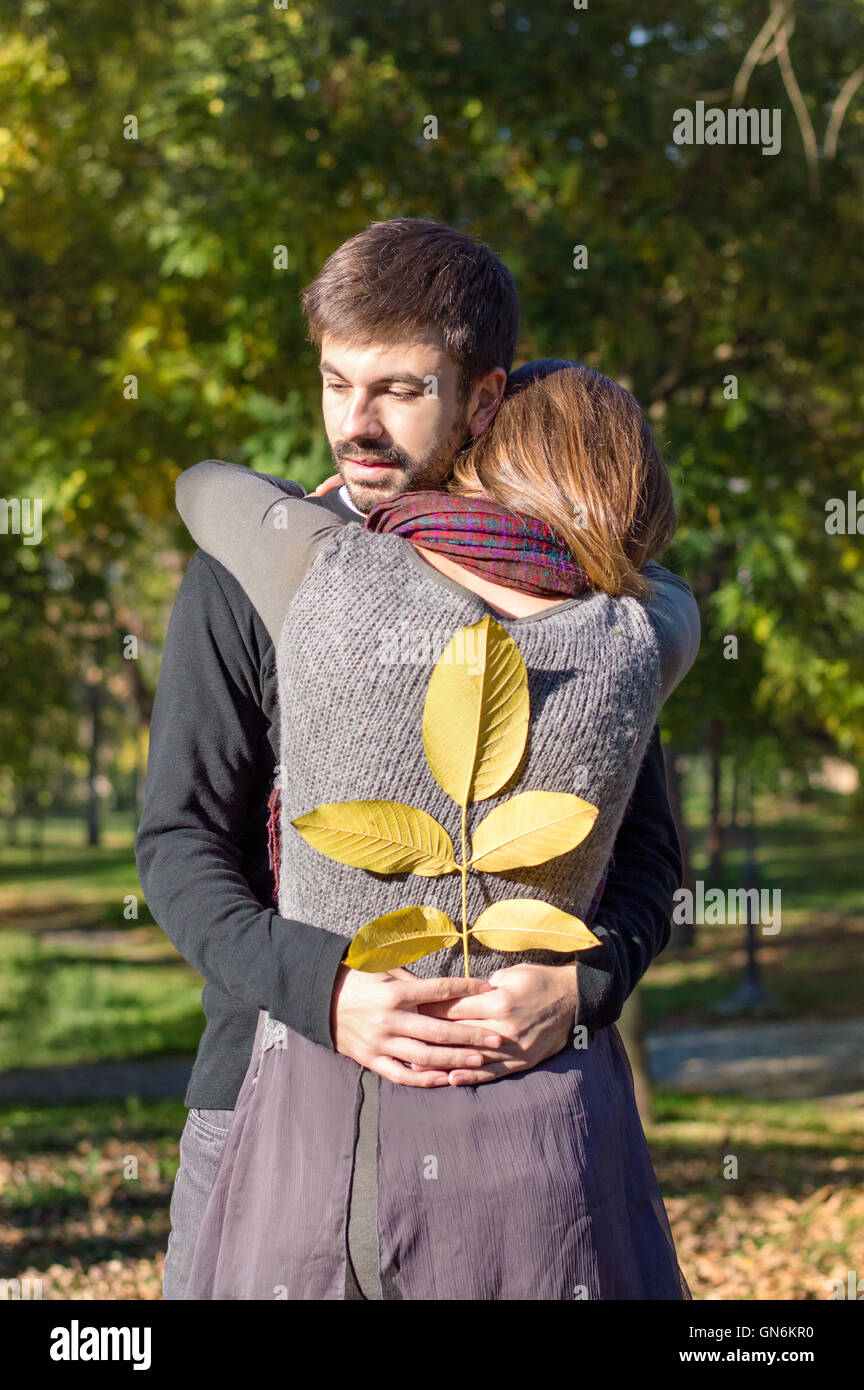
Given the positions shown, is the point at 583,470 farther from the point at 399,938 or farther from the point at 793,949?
the point at 793,949

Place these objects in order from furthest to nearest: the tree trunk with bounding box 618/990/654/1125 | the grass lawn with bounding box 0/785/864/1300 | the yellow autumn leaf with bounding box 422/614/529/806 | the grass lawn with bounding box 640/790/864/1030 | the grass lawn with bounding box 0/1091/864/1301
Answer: the grass lawn with bounding box 640/790/864/1030 → the tree trunk with bounding box 618/990/654/1125 → the grass lawn with bounding box 0/785/864/1300 → the grass lawn with bounding box 0/1091/864/1301 → the yellow autumn leaf with bounding box 422/614/529/806

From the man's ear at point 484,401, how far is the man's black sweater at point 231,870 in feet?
0.62

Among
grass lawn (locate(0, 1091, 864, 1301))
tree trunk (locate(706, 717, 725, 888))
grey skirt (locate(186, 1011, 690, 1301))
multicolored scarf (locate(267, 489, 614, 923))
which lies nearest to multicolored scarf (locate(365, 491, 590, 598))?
multicolored scarf (locate(267, 489, 614, 923))

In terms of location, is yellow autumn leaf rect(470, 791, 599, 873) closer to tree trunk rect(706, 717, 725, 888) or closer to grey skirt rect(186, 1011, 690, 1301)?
grey skirt rect(186, 1011, 690, 1301)

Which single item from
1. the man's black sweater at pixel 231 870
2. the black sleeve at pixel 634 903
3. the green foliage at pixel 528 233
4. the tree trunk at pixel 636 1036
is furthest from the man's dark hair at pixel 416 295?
the tree trunk at pixel 636 1036

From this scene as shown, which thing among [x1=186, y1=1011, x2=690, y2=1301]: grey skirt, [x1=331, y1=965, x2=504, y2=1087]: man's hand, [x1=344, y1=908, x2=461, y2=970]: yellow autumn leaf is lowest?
[x1=186, y1=1011, x2=690, y2=1301]: grey skirt

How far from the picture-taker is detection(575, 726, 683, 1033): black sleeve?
4.83 feet

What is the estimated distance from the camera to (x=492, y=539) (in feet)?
4.64

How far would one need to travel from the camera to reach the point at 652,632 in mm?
1460

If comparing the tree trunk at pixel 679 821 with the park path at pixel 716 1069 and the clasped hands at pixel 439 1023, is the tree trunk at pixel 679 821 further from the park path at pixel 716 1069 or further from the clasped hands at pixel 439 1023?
the clasped hands at pixel 439 1023

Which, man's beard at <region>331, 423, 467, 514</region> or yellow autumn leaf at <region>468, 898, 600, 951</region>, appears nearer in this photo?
yellow autumn leaf at <region>468, 898, 600, 951</region>

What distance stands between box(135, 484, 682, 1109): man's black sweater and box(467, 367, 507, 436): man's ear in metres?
0.19

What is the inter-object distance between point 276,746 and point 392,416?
418 millimetres

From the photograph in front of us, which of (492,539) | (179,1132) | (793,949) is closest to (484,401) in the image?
(492,539)
